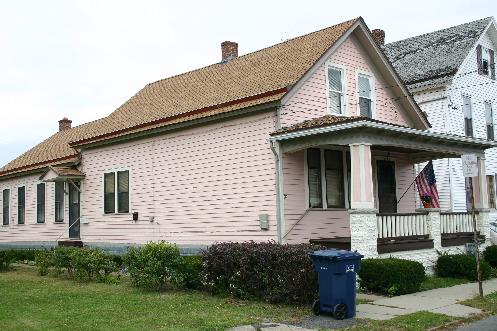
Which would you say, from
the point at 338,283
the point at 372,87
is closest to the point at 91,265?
the point at 338,283

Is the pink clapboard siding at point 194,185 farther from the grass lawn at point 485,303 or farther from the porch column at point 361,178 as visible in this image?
the grass lawn at point 485,303

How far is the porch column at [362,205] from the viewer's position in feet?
46.3

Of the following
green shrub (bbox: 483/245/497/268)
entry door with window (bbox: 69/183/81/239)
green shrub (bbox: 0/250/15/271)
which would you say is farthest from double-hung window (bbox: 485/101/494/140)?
green shrub (bbox: 0/250/15/271)

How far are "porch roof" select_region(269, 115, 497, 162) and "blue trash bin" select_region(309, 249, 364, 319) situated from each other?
4.13 m

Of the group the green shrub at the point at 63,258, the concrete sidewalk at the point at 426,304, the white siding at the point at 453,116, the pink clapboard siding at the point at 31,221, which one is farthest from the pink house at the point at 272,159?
the white siding at the point at 453,116

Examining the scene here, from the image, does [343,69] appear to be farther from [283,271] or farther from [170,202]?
[283,271]

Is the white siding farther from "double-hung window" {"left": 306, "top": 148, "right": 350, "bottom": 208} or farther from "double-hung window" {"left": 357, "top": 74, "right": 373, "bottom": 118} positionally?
"double-hung window" {"left": 306, "top": 148, "right": 350, "bottom": 208}

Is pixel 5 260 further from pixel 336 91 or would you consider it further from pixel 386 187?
pixel 386 187

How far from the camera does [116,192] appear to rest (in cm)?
2148

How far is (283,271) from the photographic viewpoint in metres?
11.8

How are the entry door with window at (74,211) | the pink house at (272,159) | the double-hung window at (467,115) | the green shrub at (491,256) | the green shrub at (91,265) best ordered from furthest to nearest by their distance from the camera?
1. the double-hung window at (467,115)
2. the entry door with window at (74,211)
3. the green shrub at (491,256)
4. the green shrub at (91,265)
5. the pink house at (272,159)

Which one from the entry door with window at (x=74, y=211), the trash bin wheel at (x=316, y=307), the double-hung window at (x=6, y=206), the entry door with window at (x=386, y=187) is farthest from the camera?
the double-hung window at (x=6, y=206)

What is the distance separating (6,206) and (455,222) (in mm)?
20852

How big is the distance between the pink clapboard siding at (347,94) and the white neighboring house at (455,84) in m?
5.11
